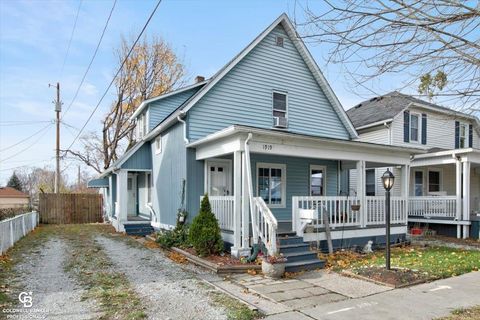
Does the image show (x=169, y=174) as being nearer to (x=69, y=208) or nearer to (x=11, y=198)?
(x=69, y=208)

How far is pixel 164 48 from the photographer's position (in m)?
29.5

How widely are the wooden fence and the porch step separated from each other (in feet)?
31.6

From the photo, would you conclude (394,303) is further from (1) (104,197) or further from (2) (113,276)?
(1) (104,197)

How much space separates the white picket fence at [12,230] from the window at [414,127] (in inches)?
712

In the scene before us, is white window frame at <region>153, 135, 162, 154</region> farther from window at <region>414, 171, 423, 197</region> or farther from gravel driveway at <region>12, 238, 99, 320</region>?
window at <region>414, 171, 423, 197</region>

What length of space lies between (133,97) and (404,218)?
23.0 metres

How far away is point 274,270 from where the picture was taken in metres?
7.34

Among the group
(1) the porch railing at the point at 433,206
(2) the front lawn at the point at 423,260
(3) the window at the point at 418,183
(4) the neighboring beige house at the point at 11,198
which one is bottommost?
(4) the neighboring beige house at the point at 11,198

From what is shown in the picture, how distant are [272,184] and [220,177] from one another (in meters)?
2.03

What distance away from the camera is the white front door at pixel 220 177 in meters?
11.6

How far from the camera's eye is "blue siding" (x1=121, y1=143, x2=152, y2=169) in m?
15.4

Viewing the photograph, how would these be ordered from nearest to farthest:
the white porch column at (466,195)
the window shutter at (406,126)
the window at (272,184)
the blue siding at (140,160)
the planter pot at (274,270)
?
the planter pot at (274,270)
the window at (272,184)
the white porch column at (466,195)
the blue siding at (140,160)
the window shutter at (406,126)

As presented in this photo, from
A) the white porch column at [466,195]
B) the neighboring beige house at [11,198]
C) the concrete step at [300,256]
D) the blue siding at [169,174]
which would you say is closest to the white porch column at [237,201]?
the concrete step at [300,256]

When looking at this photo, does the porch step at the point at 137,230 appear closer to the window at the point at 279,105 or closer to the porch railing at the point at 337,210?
the window at the point at 279,105
